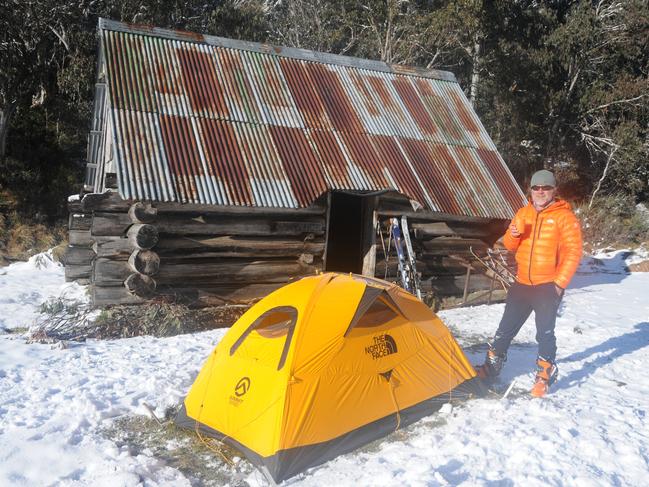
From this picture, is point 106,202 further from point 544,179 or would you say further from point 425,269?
point 544,179

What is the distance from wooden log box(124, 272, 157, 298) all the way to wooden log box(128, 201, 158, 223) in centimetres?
83

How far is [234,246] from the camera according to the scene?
28.7 feet

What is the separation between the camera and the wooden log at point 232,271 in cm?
838

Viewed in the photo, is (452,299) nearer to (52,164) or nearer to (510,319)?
(510,319)

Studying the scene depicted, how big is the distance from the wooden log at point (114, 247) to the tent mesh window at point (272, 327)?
3.73m

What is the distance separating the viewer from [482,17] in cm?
1831

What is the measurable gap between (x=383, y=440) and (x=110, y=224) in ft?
17.6

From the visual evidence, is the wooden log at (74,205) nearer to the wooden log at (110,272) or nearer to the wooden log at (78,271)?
the wooden log at (78,271)

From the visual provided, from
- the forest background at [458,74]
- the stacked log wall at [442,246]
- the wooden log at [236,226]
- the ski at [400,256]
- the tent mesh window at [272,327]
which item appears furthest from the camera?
the forest background at [458,74]

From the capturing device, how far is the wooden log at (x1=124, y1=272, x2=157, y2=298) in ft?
26.2

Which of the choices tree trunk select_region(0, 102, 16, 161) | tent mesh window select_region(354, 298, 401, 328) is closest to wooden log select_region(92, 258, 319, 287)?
tent mesh window select_region(354, 298, 401, 328)

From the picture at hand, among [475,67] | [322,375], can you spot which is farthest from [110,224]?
[475,67]

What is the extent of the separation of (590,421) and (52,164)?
1959cm

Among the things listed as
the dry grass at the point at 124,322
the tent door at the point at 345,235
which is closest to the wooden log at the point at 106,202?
the dry grass at the point at 124,322
